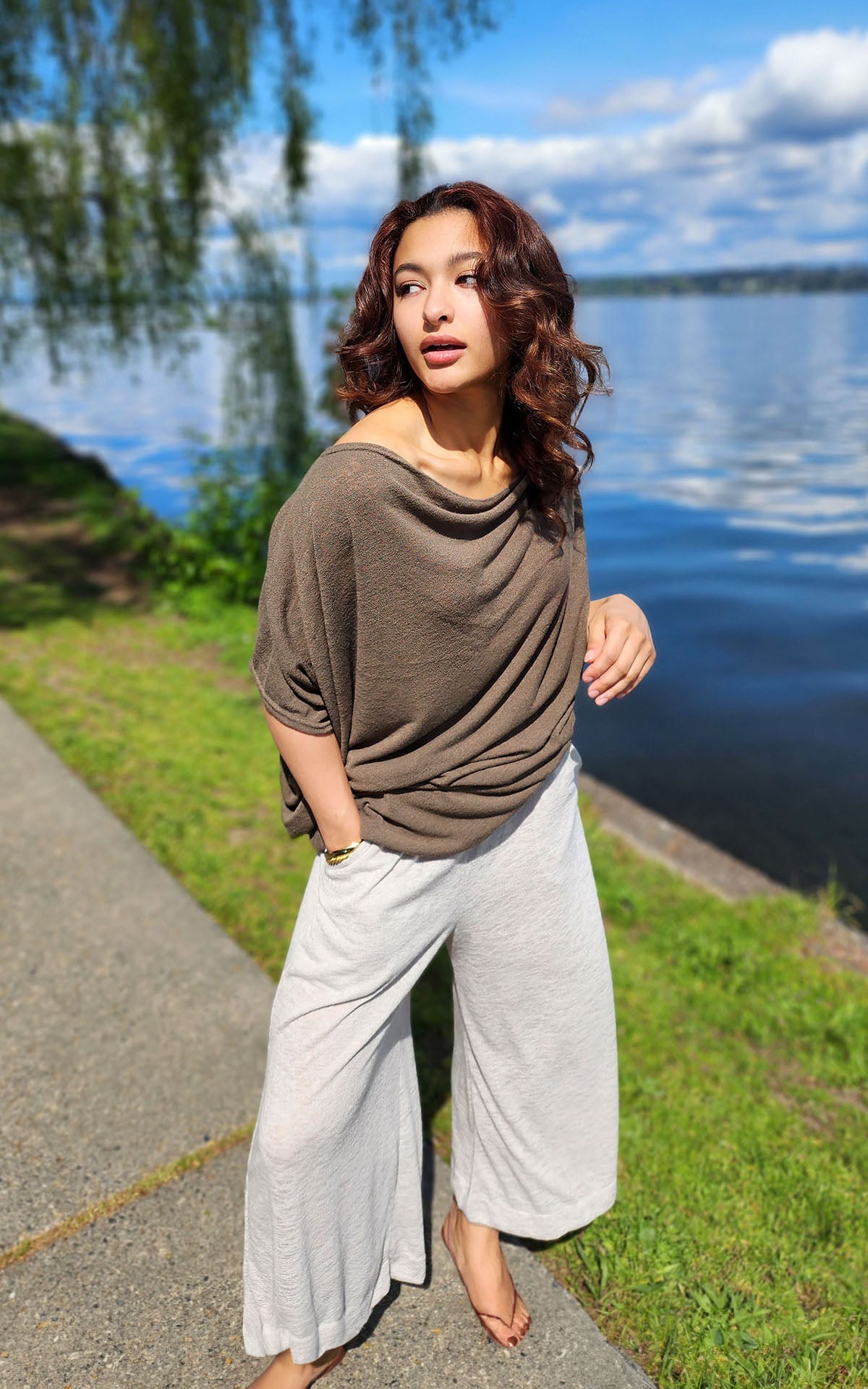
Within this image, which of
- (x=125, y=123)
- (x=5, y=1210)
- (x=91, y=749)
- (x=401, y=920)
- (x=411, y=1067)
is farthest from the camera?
(x=125, y=123)

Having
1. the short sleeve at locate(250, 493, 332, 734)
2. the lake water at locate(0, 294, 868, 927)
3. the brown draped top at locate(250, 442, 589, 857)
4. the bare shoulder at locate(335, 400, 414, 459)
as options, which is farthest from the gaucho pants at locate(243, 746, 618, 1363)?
the lake water at locate(0, 294, 868, 927)

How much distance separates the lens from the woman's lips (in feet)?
5.24

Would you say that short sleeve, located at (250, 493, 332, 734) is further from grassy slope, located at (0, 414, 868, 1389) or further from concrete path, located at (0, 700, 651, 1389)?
grassy slope, located at (0, 414, 868, 1389)

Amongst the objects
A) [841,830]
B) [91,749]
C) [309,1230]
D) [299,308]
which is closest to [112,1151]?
[309,1230]

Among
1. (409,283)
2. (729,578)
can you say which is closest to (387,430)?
(409,283)

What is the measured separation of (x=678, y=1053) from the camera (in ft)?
10.1

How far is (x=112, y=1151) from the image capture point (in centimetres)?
238

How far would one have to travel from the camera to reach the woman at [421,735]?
5.14 ft

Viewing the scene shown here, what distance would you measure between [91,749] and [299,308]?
4.60m

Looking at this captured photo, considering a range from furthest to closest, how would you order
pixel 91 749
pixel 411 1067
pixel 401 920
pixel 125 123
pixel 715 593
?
1. pixel 715 593
2. pixel 125 123
3. pixel 91 749
4. pixel 411 1067
5. pixel 401 920

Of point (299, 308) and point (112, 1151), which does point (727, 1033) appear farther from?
point (299, 308)

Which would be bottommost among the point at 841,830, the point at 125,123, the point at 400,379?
the point at 841,830

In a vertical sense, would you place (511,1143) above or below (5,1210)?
above

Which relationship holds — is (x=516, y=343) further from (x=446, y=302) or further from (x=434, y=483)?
(x=434, y=483)
